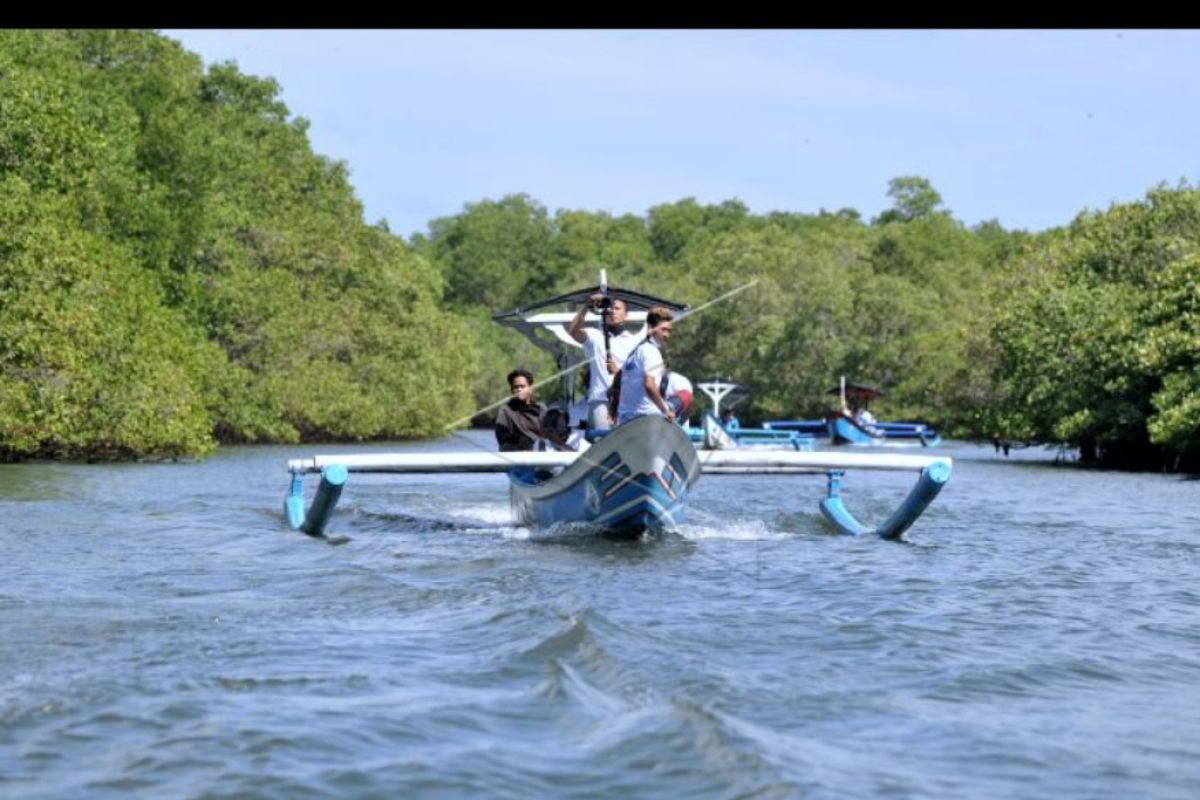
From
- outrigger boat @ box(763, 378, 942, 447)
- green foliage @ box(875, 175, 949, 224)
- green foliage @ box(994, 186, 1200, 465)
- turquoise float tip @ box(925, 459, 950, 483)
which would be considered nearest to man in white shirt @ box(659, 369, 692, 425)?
turquoise float tip @ box(925, 459, 950, 483)

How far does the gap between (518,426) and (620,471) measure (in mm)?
2986

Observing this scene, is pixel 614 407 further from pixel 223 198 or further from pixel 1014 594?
pixel 223 198

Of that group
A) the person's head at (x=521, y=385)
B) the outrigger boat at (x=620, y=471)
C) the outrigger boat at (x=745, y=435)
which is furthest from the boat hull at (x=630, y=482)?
the outrigger boat at (x=745, y=435)

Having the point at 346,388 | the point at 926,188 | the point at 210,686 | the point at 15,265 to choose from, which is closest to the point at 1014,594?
the point at 210,686

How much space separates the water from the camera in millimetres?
6531

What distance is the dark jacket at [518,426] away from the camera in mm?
17484

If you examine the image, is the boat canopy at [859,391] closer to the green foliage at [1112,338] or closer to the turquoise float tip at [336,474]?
the green foliage at [1112,338]

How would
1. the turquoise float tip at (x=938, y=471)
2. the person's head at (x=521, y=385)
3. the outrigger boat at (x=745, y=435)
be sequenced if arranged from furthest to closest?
the outrigger boat at (x=745, y=435)
the person's head at (x=521, y=385)
the turquoise float tip at (x=938, y=471)

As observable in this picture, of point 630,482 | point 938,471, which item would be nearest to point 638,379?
point 630,482

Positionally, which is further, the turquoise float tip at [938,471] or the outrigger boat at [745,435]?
the outrigger boat at [745,435]

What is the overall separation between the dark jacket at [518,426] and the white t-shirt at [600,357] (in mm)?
966

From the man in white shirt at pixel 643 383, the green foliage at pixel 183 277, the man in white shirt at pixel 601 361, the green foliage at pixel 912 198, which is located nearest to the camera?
the man in white shirt at pixel 643 383

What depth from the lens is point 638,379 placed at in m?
14.6

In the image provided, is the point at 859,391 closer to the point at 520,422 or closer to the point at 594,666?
the point at 520,422
